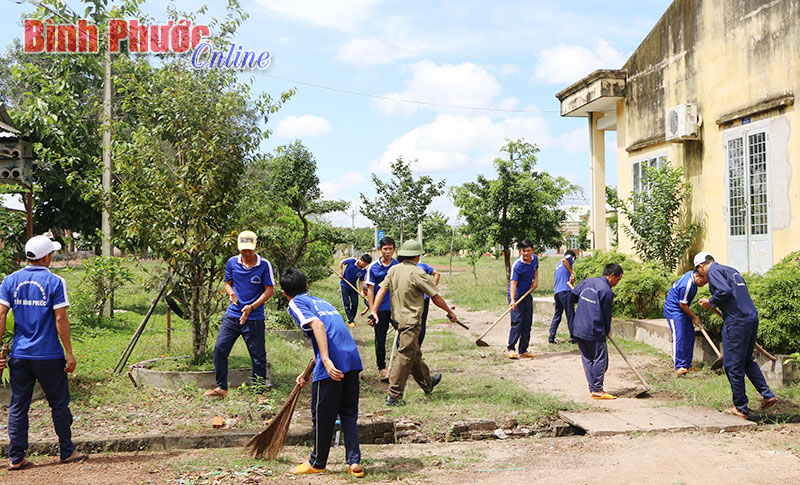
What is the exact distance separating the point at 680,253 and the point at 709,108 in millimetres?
2673

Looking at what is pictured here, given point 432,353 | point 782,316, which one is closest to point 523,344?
point 432,353

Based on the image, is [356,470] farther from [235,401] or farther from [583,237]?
[583,237]

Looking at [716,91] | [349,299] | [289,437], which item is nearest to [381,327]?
[289,437]

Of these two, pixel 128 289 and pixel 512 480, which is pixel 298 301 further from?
pixel 128 289

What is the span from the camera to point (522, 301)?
10.4 metres

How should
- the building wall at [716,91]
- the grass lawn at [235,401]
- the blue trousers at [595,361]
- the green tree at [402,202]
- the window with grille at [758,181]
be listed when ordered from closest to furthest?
the grass lawn at [235,401]
the blue trousers at [595,361]
the building wall at [716,91]
the window with grille at [758,181]
the green tree at [402,202]

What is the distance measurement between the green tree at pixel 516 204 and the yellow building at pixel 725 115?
6.64m

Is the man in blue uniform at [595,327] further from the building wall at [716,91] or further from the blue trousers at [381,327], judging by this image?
the building wall at [716,91]

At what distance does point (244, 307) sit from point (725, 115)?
879 centimetres

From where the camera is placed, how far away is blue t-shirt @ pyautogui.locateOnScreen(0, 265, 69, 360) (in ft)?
18.0

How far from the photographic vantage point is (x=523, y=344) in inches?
414

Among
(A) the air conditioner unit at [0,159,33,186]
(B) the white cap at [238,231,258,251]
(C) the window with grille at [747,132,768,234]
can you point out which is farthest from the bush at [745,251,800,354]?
(A) the air conditioner unit at [0,159,33,186]

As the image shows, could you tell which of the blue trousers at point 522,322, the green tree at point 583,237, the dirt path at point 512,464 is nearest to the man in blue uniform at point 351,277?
the blue trousers at point 522,322

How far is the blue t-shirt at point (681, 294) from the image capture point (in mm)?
8555
